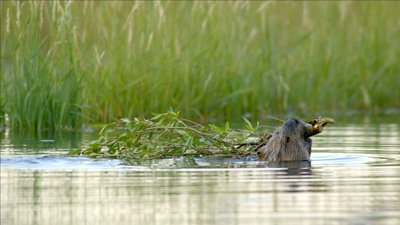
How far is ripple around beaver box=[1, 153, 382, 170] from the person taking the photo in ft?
27.0

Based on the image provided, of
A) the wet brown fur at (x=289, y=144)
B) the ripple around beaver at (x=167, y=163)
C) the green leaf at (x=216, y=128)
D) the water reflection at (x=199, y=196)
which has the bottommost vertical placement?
the water reflection at (x=199, y=196)

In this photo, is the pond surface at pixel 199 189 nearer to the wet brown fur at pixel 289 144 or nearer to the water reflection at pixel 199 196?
the water reflection at pixel 199 196

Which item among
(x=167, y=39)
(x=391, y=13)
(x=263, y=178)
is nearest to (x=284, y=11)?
(x=391, y=13)

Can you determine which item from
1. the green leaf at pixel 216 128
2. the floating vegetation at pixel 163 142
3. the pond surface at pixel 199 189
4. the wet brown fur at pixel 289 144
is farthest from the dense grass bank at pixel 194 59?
the wet brown fur at pixel 289 144

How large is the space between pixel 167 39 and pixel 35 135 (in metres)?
3.34

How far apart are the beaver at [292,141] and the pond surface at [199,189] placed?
182mm

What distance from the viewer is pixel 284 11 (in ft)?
56.9

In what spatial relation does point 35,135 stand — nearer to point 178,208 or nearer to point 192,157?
point 192,157

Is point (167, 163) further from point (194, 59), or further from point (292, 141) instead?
point (194, 59)

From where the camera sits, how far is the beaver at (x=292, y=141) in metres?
8.73

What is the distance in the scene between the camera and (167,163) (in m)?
8.57

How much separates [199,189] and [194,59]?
827 cm

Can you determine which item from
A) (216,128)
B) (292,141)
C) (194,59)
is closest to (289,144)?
(292,141)

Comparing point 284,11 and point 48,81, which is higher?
point 284,11
